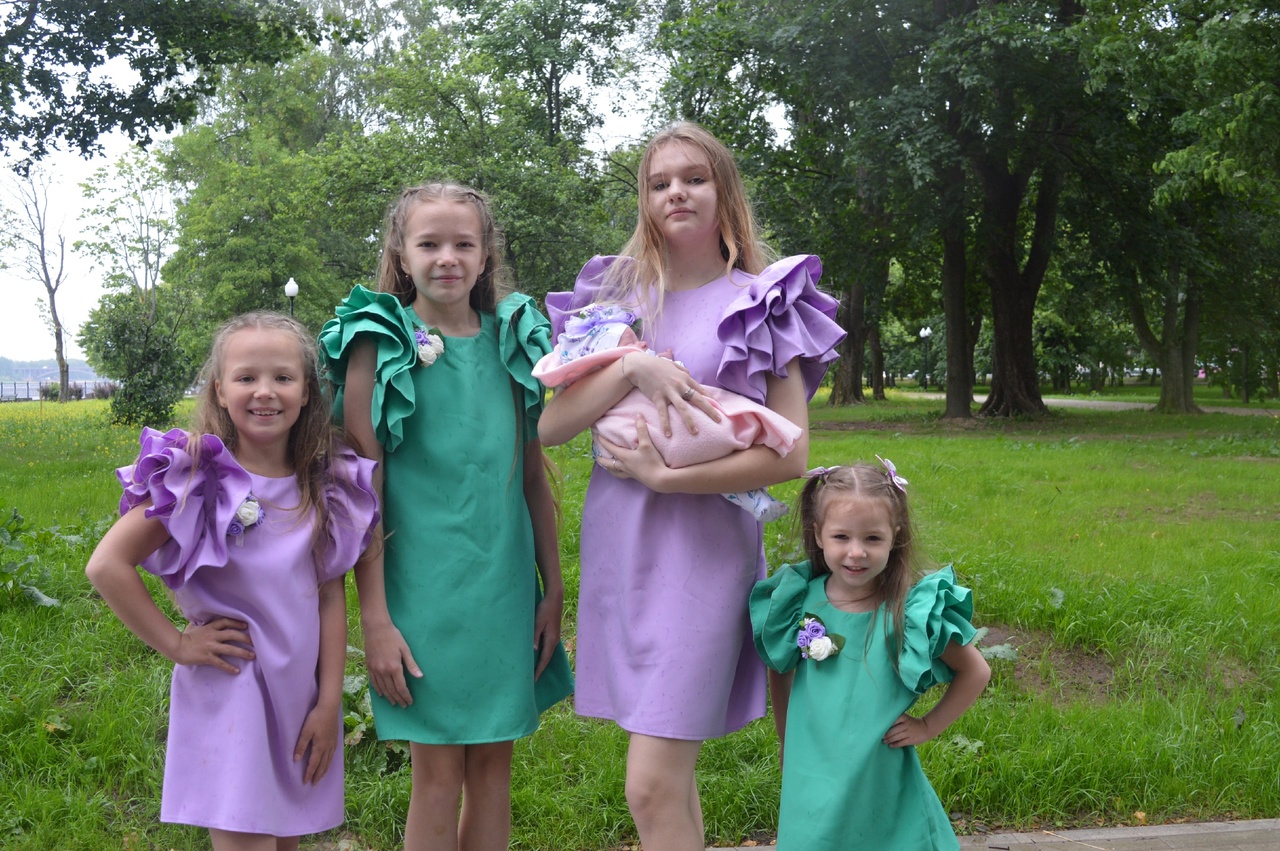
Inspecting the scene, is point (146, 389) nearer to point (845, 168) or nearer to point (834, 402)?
point (845, 168)

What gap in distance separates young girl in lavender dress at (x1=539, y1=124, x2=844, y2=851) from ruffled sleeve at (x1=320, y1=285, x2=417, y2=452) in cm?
34

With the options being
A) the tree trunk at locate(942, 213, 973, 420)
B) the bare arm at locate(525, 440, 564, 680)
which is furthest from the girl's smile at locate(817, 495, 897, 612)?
the tree trunk at locate(942, 213, 973, 420)

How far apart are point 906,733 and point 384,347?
1528 mm

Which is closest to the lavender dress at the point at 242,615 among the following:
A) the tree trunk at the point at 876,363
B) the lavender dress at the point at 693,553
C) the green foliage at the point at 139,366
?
the lavender dress at the point at 693,553

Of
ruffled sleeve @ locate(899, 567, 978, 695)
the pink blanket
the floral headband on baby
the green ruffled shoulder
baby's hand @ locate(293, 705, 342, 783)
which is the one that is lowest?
baby's hand @ locate(293, 705, 342, 783)

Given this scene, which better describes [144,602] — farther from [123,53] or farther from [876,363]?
[876,363]

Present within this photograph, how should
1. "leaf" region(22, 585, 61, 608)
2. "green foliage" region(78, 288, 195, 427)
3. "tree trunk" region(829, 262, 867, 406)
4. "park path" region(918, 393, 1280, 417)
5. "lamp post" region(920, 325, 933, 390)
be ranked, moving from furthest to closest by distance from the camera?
"lamp post" region(920, 325, 933, 390), "tree trunk" region(829, 262, 867, 406), "park path" region(918, 393, 1280, 417), "green foliage" region(78, 288, 195, 427), "leaf" region(22, 585, 61, 608)

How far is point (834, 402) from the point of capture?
28.0 metres

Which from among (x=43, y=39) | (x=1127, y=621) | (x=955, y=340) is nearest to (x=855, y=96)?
(x=955, y=340)

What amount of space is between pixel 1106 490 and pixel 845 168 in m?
10.1

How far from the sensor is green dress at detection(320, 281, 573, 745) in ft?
7.86

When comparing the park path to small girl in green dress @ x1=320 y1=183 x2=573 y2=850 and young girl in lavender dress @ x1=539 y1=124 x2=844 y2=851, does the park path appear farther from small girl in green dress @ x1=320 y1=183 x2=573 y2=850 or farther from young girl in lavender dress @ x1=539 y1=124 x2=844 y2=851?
small girl in green dress @ x1=320 y1=183 x2=573 y2=850

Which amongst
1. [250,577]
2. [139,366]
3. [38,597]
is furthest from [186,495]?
[139,366]

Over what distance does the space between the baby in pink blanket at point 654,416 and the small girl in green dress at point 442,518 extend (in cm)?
17
